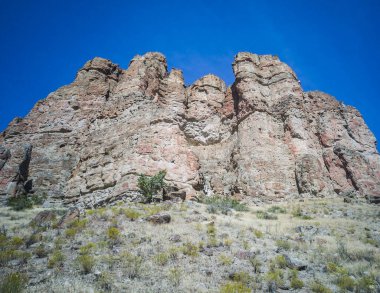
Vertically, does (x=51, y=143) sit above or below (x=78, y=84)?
below

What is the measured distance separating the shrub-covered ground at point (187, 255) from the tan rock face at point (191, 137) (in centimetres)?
974

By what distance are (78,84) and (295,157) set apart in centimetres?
2506

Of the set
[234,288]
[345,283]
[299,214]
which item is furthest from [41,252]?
[299,214]

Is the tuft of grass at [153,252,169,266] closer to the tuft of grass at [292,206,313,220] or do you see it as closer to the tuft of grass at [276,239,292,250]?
the tuft of grass at [276,239,292,250]

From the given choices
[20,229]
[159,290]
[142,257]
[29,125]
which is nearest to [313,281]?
[159,290]

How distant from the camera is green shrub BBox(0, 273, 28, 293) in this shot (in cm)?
756

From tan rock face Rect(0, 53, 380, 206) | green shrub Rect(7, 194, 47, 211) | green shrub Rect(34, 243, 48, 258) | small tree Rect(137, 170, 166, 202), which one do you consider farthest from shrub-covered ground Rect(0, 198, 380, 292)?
tan rock face Rect(0, 53, 380, 206)

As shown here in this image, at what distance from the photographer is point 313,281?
30.8ft

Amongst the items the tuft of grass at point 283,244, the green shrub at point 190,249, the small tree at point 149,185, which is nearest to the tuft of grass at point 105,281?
the green shrub at point 190,249

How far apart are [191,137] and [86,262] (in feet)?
90.3

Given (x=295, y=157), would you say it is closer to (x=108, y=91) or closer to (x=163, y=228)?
(x=163, y=228)

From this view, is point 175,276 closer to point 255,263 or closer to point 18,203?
point 255,263

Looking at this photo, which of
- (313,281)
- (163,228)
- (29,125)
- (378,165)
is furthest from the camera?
(29,125)

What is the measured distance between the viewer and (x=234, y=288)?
8516 millimetres
